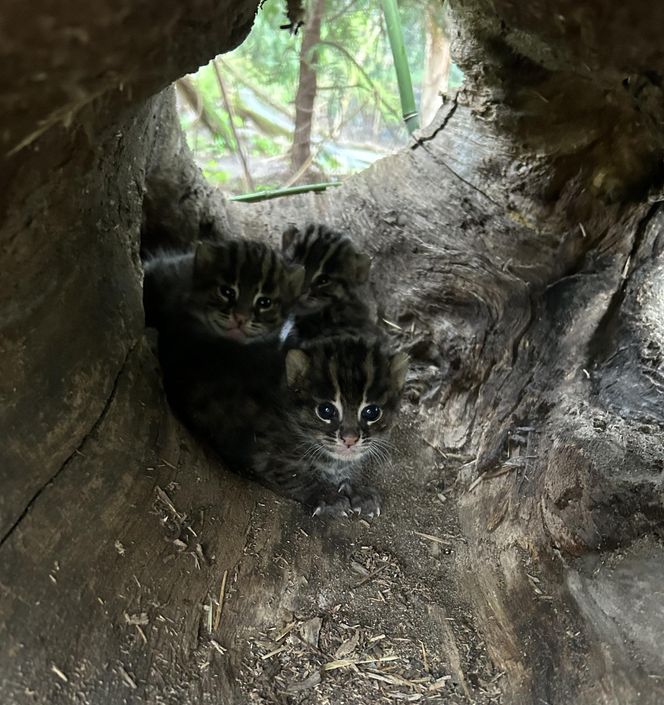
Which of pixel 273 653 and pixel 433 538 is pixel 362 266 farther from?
pixel 273 653

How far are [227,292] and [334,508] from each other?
3.88 ft

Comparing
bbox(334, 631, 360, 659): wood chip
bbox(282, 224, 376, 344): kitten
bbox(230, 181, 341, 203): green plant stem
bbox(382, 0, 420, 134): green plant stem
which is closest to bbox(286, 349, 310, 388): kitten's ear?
bbox(282, 224, 376, 344): kitten

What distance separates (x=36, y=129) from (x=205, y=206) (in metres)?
2.36

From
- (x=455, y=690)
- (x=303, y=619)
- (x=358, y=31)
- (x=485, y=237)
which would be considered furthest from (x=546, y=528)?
(x=358, y=31)

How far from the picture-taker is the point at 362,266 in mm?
3279

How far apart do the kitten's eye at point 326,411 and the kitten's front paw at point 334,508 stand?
0.32 m

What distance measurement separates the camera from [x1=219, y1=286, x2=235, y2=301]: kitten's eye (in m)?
3.17

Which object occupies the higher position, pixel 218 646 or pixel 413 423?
pixel 218 646

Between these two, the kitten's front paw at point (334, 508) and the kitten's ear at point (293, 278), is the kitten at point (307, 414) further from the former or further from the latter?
the kitten's ear at point (293, 278)

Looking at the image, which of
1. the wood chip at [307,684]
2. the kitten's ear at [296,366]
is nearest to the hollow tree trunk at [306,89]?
the kitten's ear at [296,366]

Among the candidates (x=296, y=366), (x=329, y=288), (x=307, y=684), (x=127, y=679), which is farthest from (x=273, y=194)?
(x=127, y=679)

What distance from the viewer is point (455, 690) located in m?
1.89

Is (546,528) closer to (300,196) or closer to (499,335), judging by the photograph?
(499,335)

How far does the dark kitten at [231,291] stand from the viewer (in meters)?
3.16
